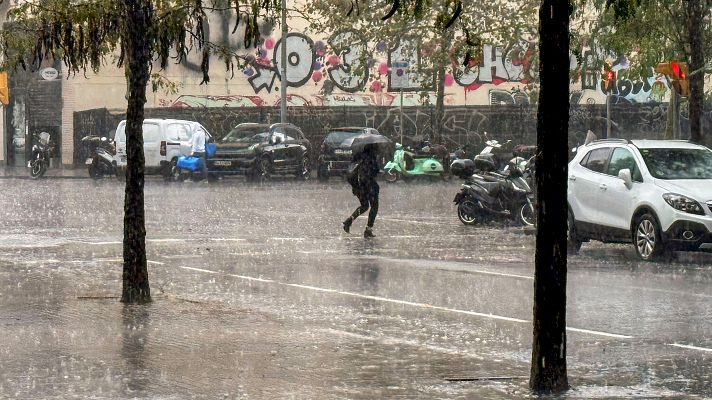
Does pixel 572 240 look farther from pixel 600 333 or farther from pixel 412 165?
pixel 412 165

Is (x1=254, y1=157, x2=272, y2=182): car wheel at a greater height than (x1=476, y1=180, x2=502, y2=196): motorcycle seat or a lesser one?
lesser

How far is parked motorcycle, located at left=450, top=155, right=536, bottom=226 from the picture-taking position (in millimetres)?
25000

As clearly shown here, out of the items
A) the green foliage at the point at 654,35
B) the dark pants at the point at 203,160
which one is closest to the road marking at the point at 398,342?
the green foliage at the point at 654,35

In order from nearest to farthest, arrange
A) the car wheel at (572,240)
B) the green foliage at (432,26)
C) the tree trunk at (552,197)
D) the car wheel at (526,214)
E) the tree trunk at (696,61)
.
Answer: the tree trunk at (552,197)
the car wheel at (572,240)
the tree trunk at (696,61)
the car wheel at (526,214)
the green foliage at (432,26)

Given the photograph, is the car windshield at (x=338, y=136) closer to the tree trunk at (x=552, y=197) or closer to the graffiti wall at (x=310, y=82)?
the graffiti wall at (x=310, y=82)

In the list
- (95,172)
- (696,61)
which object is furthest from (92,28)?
(95,172)

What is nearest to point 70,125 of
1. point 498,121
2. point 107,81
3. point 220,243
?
point 107,81

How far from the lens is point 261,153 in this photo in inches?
1658

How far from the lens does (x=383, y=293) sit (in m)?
14.6

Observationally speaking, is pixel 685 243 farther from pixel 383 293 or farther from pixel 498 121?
pixel 498 121

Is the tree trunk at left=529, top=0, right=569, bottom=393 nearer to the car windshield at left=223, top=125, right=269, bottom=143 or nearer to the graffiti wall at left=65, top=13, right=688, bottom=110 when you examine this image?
the car windshield at left=223, top=125, right=269, bottom=143

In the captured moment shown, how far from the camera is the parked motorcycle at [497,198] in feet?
82.0

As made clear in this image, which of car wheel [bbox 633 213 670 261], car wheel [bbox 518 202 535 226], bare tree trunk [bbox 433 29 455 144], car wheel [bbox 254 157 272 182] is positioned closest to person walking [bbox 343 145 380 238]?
car wheel [bbox 518 202 535 226]

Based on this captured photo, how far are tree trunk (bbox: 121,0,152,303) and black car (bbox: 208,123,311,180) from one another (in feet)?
91.7
